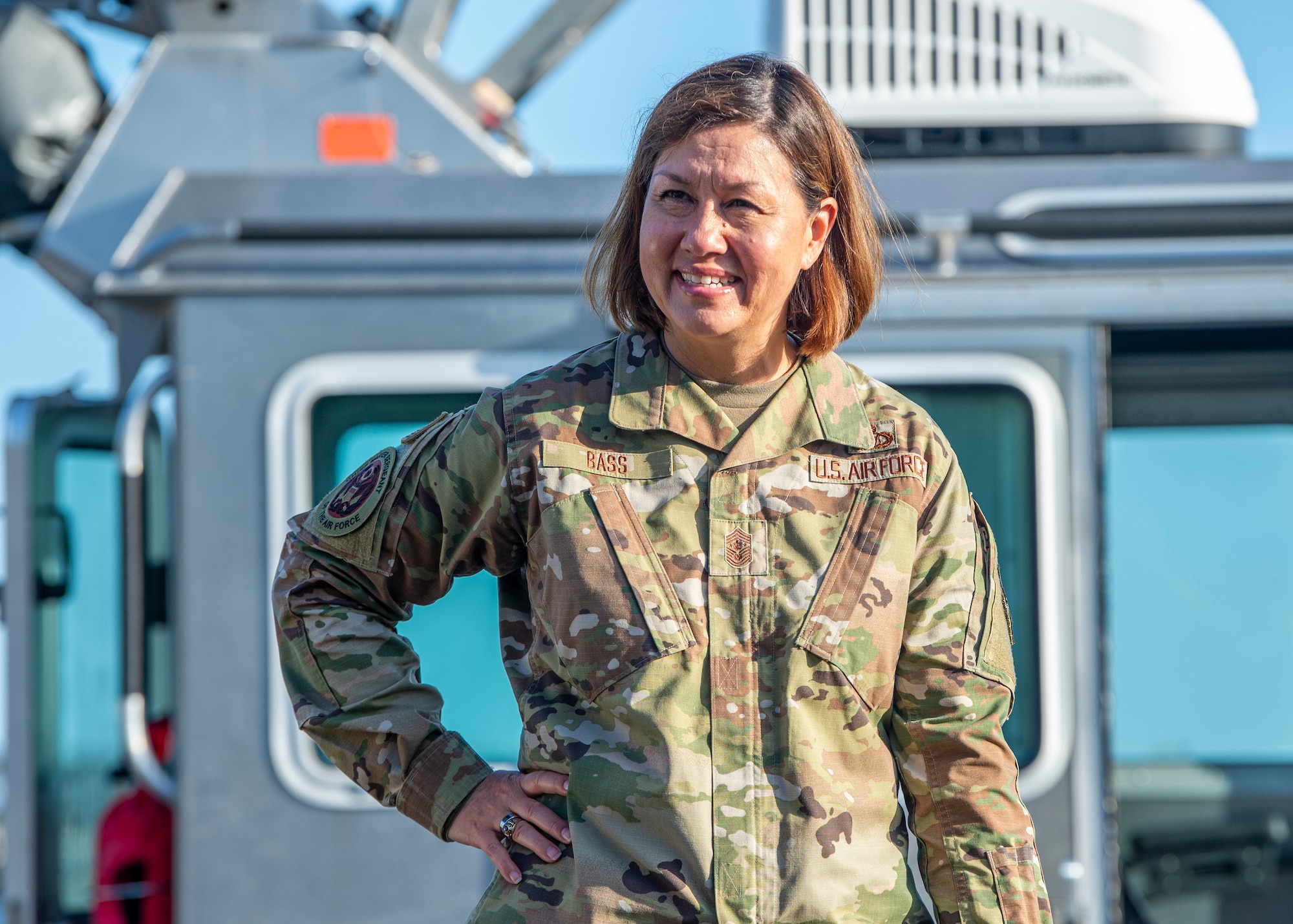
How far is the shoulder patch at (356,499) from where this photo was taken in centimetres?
129

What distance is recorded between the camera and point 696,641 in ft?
3.93

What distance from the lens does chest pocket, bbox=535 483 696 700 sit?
1.19m

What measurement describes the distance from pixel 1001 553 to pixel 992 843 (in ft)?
3.86

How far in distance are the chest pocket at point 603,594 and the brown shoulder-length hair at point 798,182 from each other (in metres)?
0.25

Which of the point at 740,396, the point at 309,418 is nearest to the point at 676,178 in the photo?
the point at 740,396

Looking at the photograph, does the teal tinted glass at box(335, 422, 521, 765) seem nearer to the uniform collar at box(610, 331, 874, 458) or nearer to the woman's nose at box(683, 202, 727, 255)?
the uniform collar at box(610, 331, 874, 458)

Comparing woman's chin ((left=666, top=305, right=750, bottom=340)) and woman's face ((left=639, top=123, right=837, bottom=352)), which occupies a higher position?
woman's face ((left=639, top=123, right=837, bottom=352))

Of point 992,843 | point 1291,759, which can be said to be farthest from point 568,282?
point 1291,759

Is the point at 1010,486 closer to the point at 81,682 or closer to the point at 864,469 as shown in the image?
the point at 864,469

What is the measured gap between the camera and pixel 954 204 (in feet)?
8.05

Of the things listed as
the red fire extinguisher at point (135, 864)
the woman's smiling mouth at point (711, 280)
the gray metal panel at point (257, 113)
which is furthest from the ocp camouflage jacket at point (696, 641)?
the gray metal panel at point (257, 113)

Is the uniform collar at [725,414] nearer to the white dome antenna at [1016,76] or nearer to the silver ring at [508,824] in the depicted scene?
the silver ring at [508,824]

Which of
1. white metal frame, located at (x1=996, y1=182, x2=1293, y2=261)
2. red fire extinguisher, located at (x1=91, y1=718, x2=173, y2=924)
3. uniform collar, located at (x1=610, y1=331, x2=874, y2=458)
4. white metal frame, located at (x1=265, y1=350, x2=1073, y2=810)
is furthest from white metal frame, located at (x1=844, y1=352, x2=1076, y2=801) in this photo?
red fire extinguisher, located at (x1=91, y1=718, x2=173, y2=924)

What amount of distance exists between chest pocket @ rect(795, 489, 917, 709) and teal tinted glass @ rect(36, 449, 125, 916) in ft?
5.42
